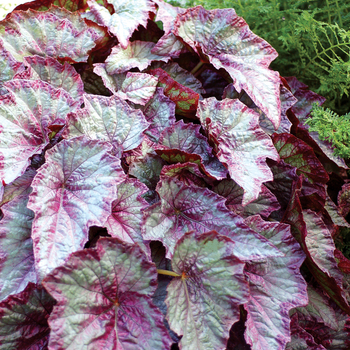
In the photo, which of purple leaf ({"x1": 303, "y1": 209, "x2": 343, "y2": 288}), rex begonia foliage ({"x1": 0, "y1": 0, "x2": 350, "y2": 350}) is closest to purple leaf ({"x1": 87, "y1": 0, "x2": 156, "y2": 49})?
rex begonia foliage ({"x1": 0, "y1": 0, "x2": 350, "y2": 350})

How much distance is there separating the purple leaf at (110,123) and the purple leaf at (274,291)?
418 millimetres

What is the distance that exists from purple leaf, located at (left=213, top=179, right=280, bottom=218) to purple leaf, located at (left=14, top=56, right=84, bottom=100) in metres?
0.56

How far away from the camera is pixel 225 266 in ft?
2.69

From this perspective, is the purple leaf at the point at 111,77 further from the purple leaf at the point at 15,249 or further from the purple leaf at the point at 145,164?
the purple leaf at the point at 15,249

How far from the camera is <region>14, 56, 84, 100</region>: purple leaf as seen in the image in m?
1.13

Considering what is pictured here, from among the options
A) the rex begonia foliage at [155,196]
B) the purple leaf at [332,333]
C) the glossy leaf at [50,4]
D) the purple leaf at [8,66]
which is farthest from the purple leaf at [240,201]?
the glossy leaf at [50,4]

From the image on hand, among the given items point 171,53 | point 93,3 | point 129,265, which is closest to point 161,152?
point 129,265

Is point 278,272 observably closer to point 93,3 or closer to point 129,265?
point 129,265

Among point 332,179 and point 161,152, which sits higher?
point 161,152

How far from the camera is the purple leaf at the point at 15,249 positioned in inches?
32.6

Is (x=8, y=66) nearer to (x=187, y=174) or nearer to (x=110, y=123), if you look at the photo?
(x=110, y=123)

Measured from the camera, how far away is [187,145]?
1089 mm

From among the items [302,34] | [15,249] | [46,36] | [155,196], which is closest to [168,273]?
[155,196]

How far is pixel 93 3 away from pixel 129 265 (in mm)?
1016
